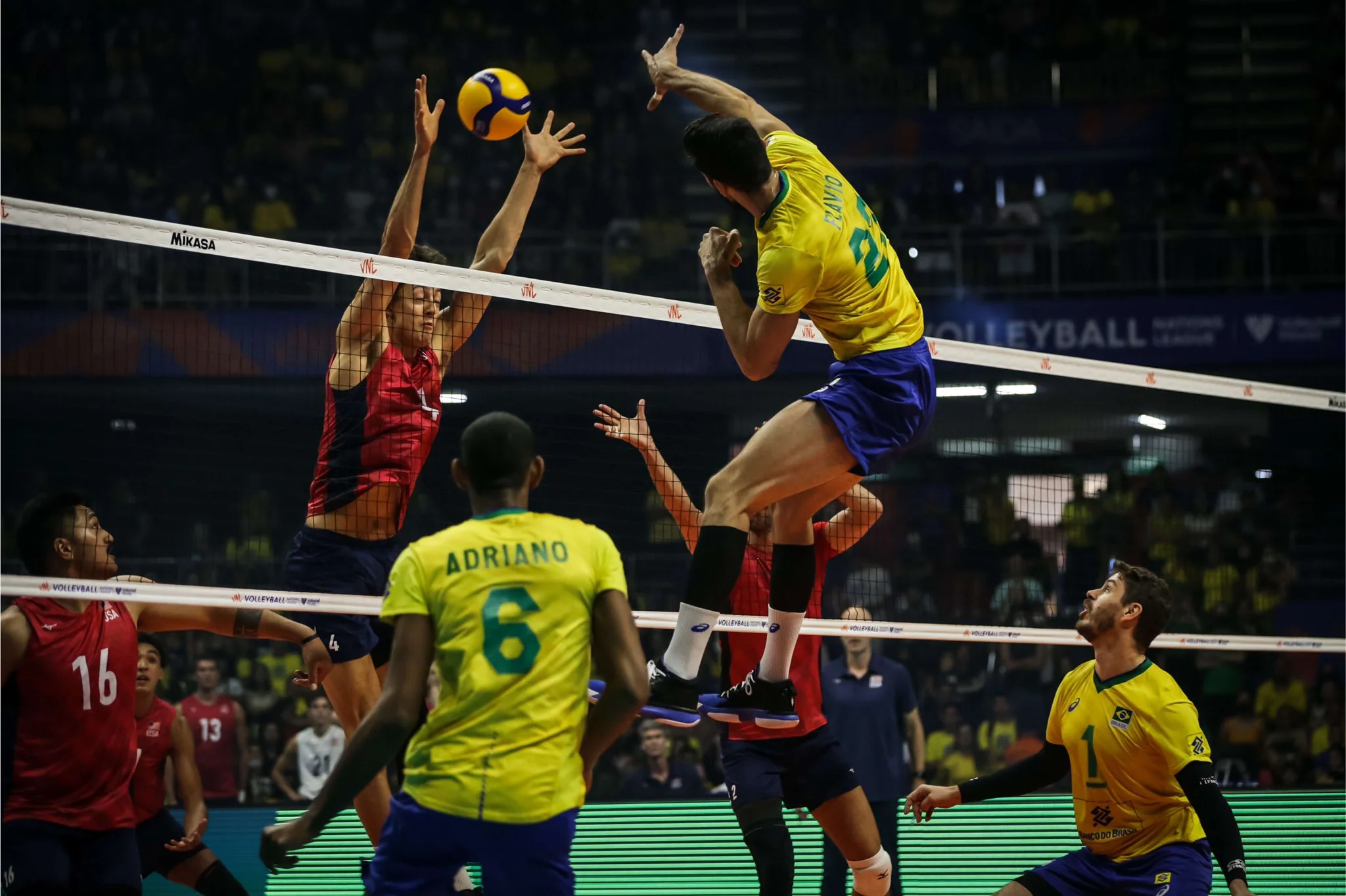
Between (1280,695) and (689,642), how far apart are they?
39.2 feet

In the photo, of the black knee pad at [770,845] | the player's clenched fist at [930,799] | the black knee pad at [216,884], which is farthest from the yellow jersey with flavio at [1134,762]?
the black knee pad at [216,884]

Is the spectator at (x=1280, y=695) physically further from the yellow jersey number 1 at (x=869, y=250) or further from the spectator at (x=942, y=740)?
the yellow jersey number 1 at (x=869, y=250)

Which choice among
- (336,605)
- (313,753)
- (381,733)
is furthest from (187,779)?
(313,753)

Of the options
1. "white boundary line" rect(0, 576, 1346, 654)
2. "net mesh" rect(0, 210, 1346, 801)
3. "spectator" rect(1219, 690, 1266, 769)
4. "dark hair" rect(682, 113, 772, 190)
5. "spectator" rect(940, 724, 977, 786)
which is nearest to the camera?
"dark hair" rect(682, 113, 772, 190)

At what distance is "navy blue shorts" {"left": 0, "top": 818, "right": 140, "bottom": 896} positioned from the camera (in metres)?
6.09

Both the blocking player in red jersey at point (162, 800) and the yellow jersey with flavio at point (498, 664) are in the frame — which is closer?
the yellow jersey with flavio at point (498, 664)

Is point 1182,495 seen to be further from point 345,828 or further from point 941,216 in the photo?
point 345,828

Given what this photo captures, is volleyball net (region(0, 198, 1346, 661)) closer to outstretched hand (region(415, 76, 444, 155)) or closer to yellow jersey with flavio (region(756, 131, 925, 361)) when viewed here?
outstretched hand (region(415, 76, 444, 155))

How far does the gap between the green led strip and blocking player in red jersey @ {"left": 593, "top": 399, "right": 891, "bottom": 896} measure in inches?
115

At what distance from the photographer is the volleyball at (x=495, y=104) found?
24.0ft

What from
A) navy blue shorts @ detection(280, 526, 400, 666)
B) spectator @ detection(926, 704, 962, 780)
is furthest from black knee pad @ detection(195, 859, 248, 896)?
spectator @ detection(926, 704, 962, 780)

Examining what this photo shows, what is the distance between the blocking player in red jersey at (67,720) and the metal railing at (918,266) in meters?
11.1

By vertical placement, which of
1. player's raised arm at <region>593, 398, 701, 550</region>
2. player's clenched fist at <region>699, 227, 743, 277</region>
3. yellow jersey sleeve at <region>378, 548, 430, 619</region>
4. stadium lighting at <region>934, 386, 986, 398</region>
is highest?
player's clenched fist at <region>699, 227, 743, 277</region>

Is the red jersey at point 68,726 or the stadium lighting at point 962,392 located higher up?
the stadium lighting at point 962,392
